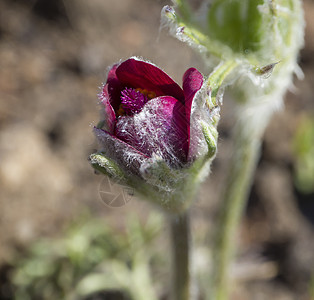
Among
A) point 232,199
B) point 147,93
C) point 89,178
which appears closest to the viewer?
point 147,93

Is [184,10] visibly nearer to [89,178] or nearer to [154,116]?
[154,116]

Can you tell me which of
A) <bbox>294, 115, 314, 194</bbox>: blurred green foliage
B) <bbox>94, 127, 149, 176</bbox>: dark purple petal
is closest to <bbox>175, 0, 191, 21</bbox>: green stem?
<bbox>94, 127, 149, 176</bbox>: dark purple petal

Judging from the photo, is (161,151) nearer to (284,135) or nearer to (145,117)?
(145,117)

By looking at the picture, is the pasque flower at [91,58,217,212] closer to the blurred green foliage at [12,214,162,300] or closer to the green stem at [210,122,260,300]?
the green stem at [210,122,260,300]

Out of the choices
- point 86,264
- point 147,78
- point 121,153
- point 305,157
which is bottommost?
point 86,264

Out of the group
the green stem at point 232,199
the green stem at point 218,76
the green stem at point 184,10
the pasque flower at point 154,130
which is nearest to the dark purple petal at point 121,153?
the pasque flower at point 154,130

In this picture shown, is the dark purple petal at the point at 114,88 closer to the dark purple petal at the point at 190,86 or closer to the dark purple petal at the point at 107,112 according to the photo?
the dark purple petal at the point at 107,112

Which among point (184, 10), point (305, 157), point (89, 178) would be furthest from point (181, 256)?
point (305, 157)
